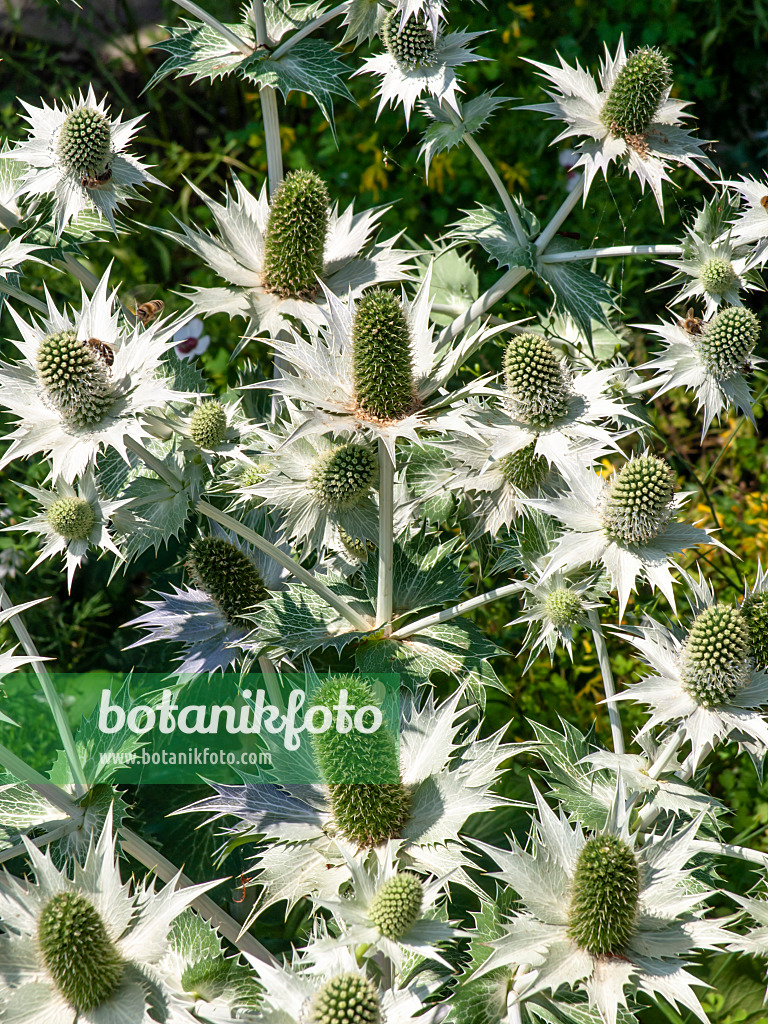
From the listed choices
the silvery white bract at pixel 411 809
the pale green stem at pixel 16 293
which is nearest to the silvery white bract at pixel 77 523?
the pale green stem at pixel 16 293

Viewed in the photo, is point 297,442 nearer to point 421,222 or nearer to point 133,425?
point 133,425

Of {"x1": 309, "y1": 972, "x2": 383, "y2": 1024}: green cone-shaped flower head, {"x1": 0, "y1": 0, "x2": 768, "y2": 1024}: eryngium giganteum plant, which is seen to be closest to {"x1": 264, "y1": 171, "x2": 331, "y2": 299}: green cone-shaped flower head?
{"x1": 0, "y1": 0, "x2": 768, "y2": 1024}: eryngium giganteum plant

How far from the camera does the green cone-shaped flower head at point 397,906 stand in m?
1.42

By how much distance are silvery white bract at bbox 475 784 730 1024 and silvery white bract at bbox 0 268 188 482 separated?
100 centimetres

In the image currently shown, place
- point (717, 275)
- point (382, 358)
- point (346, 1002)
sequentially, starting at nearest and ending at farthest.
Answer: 1. point (346, 1002)
2. point (382, 358)
3. point (717, 275)

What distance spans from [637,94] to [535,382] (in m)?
0.69

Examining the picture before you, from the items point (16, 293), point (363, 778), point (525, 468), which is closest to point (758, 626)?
point (525, 468)

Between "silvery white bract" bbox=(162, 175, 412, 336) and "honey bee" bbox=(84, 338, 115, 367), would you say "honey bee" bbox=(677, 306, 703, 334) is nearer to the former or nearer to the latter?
"silvery white bract" bbox=(162, 175, 412, 336)

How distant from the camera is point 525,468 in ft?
6.25

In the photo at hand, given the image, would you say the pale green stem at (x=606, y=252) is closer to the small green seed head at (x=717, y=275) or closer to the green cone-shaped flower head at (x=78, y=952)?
the small green seed head at (x=717, y=275)

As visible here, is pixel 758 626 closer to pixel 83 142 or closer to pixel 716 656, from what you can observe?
pixel 716 656

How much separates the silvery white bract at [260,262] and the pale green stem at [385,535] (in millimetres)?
440

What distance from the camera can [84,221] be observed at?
219 centimetres

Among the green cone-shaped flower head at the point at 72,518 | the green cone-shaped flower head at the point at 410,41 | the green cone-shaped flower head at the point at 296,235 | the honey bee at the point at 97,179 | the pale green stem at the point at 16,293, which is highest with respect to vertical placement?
the green cone-shaped flower head at the point at 410,41
